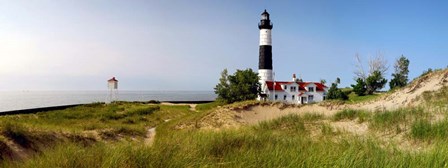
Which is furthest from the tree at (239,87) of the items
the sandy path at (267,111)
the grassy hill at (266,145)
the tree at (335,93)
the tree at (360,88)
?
the grassy hill at (266,145)

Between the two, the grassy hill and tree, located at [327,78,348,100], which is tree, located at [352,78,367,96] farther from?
the grassy hill

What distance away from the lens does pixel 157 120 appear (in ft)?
91.4

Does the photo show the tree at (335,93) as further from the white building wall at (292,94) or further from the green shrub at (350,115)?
the green shrub at (350,115)

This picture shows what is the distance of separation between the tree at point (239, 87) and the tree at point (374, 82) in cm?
1662

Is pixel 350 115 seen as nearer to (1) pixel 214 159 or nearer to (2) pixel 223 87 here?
(1) pixel 214 159

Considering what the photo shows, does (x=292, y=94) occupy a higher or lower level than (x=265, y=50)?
lower

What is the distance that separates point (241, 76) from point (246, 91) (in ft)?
8.86

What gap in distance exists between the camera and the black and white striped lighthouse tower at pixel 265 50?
49188 millimetres

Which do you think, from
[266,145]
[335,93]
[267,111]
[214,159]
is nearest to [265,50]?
[335,93]

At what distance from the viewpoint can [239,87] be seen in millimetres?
48688

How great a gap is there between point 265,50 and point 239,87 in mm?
5845

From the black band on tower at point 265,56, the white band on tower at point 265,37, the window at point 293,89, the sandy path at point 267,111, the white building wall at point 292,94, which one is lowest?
the sandy path at point 267,111

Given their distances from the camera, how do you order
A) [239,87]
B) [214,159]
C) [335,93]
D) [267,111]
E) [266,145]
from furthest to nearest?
[335,93], [239,87], [267,111], [266,145], [214,159]

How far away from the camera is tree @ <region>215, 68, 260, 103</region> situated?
48.1 m
